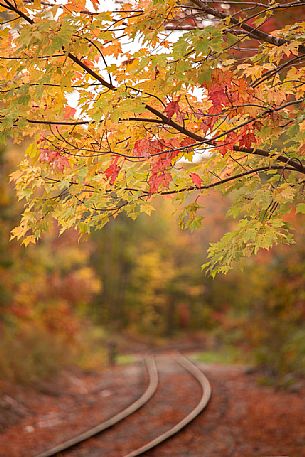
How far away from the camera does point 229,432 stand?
9836 millimetres

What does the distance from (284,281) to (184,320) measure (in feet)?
94.5

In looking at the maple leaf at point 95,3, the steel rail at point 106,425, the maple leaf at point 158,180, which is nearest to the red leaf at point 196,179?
the maple leaf at point 158,180

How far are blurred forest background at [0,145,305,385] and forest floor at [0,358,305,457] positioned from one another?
98 cm

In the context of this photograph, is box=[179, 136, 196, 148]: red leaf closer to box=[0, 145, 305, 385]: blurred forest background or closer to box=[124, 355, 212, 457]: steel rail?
box=[0, 145, 305, 385]: blurred forest background

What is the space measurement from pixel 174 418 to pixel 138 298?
3399cm

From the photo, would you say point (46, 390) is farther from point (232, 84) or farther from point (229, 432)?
point (232, 84)

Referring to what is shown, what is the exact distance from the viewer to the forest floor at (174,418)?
29.1 ft

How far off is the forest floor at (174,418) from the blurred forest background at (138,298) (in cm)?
98

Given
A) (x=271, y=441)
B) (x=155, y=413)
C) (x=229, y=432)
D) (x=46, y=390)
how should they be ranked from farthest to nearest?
(x=46, y=390)
(x=155, y=413)
(x=229, y=432)
(x=271, y=441)

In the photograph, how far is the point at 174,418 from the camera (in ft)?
36.4

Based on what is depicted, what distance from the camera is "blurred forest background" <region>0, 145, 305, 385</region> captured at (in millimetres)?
16641

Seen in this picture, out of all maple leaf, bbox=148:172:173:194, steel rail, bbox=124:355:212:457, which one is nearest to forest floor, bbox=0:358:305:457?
steel rail, bbox=124:355:212:457

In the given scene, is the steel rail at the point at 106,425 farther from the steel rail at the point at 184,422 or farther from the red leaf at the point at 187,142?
the red leaf at the point at 187,142

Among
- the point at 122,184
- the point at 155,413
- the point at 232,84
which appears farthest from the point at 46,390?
the point at 232,84
